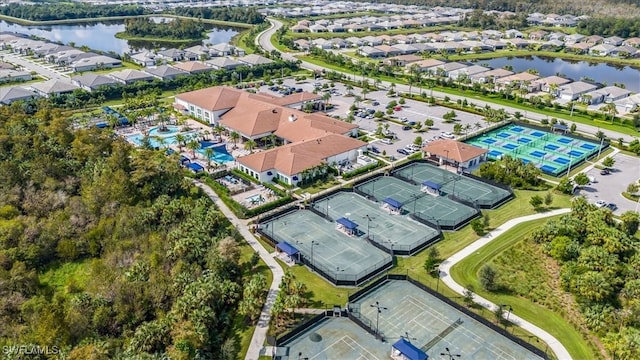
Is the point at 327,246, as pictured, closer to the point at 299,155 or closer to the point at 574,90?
the point at 299,155

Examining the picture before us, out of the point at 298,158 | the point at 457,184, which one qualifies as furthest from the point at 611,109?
the point at 298,158

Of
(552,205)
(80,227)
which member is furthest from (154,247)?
(552,205)

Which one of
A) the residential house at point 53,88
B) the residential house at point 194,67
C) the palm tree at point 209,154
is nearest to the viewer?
the palm tree at point 209,154

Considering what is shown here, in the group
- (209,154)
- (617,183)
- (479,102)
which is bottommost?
(617,183)

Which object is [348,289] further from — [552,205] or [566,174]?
[566,174]

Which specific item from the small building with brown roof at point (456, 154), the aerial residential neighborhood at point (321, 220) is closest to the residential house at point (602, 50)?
the aerial residential neighborhood at point (321, 220)

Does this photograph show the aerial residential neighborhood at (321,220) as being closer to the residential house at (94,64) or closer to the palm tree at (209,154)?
the palm tree at (209,154)
